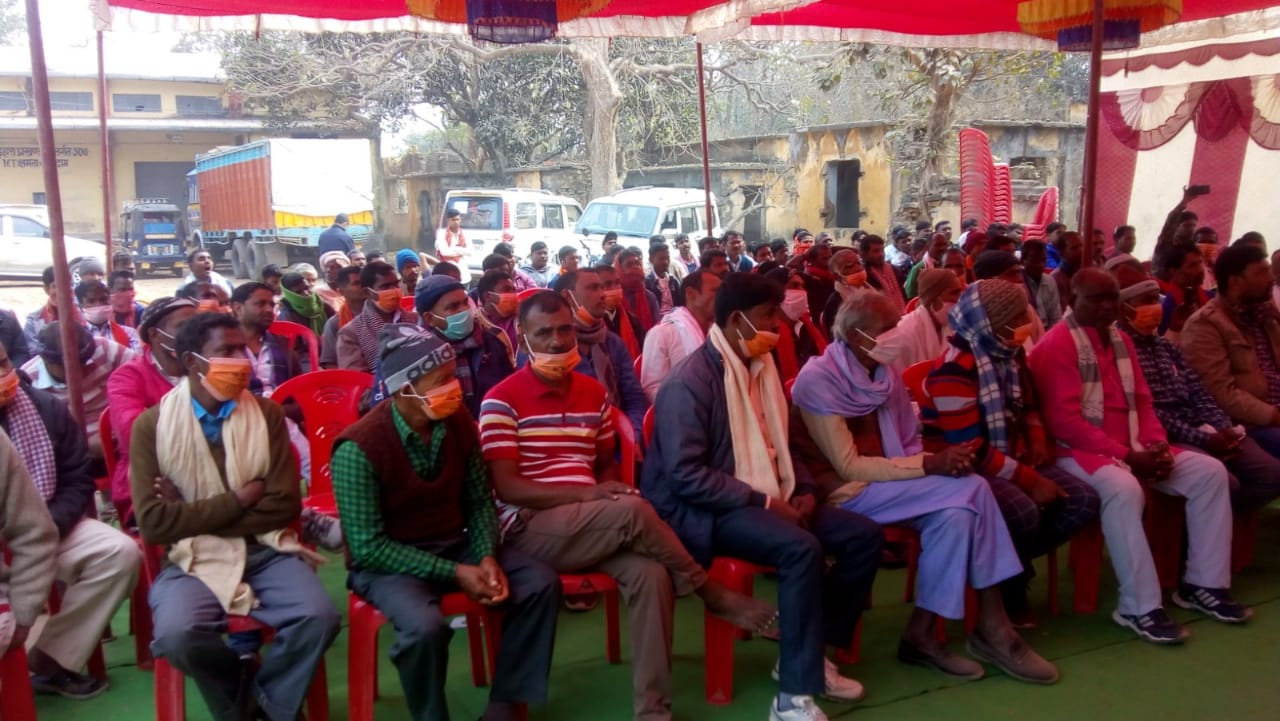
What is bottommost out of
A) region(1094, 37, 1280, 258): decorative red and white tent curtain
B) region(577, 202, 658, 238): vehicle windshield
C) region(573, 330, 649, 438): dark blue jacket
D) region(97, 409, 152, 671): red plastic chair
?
region(97, 409, 152, 671): red plastic chair

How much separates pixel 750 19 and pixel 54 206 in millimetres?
4228

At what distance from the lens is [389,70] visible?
21.1 metres

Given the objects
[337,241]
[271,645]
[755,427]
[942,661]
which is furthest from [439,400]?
[337,241]

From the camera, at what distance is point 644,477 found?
371 centimetres

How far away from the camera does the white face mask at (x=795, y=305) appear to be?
5.89 metres

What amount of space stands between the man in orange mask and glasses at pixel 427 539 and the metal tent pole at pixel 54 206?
56.1 inches

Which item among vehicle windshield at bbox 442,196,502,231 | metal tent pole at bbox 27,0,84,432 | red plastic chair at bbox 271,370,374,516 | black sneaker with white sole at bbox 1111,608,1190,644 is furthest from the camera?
vehicle windshield at bbox 442,196,502,231

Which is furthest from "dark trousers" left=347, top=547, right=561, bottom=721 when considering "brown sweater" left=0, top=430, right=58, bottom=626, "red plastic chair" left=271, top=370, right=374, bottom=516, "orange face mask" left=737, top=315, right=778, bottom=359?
"red plastic chair" left=271, top=370, right=374, bottom=516

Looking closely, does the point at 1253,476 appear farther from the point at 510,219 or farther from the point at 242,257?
the point at 242,257

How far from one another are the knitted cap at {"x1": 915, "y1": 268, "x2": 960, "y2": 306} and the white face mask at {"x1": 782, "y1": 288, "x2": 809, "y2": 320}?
0.80 m

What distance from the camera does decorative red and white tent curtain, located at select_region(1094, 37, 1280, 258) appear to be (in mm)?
10500

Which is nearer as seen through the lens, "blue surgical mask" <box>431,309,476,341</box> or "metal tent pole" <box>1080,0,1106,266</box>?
"blue surgical mask" <box>431,309,476,341</box>

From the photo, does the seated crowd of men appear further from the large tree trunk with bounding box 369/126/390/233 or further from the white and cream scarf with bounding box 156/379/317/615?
the large tree trunk with bounding box 369/126/390/233

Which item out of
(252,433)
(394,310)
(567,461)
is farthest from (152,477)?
(394,310)
